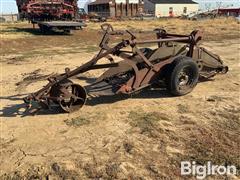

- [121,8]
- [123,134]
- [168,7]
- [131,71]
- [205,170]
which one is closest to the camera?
[205,170]

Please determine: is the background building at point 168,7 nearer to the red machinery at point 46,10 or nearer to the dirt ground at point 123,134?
the red machinery at point 46,10

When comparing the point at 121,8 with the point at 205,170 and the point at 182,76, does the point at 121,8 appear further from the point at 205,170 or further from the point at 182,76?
the point at 205,170

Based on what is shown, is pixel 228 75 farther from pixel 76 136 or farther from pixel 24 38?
pixel 24 38

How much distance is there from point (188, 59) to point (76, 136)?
9.27 ft

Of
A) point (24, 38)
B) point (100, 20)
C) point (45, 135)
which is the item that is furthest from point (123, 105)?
point (100, 20)

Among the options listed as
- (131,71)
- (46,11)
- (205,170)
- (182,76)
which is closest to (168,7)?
(46,11)

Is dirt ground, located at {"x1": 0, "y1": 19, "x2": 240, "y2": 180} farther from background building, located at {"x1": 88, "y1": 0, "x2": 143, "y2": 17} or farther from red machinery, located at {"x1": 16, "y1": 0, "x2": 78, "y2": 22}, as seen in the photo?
background building, located at {"x1": 88, "y1": 0, "x2": 143, "y2": 17}

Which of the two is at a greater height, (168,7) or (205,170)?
(168,7)

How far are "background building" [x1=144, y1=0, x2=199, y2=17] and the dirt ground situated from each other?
186ft

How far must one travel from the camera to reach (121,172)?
406 centimetres

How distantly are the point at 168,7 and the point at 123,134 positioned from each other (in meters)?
61.7

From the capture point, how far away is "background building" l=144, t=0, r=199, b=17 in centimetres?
6284

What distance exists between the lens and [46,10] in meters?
19.9

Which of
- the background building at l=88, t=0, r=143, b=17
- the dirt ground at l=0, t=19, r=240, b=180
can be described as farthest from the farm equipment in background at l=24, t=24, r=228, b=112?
the background building at l=88, t=0, r=143, b=17
